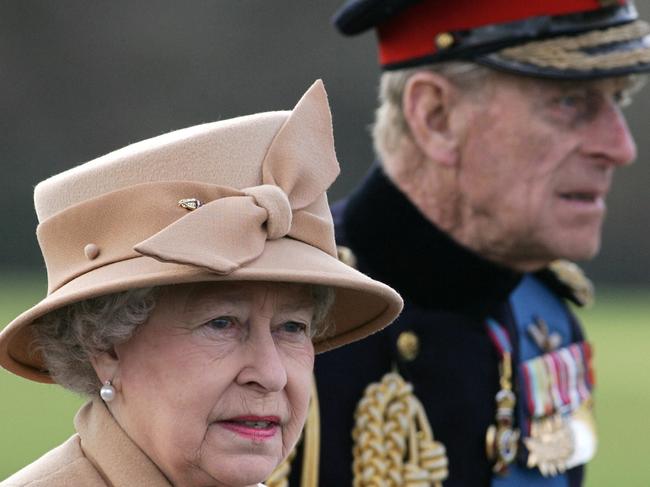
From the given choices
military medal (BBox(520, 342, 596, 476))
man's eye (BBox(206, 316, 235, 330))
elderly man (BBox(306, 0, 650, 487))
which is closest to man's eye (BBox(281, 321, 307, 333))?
man's eye (BBox(206, 316, 235, 330))

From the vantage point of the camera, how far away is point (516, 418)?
4.97 meters

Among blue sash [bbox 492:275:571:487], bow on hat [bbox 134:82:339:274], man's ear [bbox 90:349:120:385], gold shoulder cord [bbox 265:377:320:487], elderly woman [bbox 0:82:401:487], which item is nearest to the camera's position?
bow on hat [bbox 134:82:339:274]

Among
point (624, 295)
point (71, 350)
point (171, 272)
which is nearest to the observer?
point (171, 272)

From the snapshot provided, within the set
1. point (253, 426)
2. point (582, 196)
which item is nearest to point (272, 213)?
point (253, 426)

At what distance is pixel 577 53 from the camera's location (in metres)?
4.65

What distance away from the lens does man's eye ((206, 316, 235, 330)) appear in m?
3.20

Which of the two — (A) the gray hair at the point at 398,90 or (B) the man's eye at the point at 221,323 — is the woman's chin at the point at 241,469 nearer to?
(B) the man's eye at the point at 221,323

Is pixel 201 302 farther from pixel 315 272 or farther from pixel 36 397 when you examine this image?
pixel 36 397

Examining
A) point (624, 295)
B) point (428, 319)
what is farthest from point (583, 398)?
point (624, 295)

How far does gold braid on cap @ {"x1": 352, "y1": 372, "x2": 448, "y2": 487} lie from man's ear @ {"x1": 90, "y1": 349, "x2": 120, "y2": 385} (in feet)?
4.84

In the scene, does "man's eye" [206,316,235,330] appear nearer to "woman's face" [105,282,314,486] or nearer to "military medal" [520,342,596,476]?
"woman's face" [105,282,314,486]

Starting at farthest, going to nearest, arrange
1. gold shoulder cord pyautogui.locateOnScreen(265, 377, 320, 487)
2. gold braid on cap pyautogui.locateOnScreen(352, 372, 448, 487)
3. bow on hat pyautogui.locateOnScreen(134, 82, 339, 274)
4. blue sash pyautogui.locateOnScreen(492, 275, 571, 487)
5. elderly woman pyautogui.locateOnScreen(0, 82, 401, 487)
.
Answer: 1. blue sash pyautogui.locateOnScreen(492, 275, 571, 487)
2. gold braid on cap pyautogui.locateOnScreen(352, 372, 448, 487)
3. gold shoulder cord pyautogui.locateOnScreen(265, 377, 320, 487)
4. elderly woman pyautogui.locateOnScreen(0, 82, 401, 487)
5. bow on hat pyautogui.locateOnScreen(134, 82, 339, 274)

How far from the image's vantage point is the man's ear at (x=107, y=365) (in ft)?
10.6

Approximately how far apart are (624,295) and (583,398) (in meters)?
16.3
